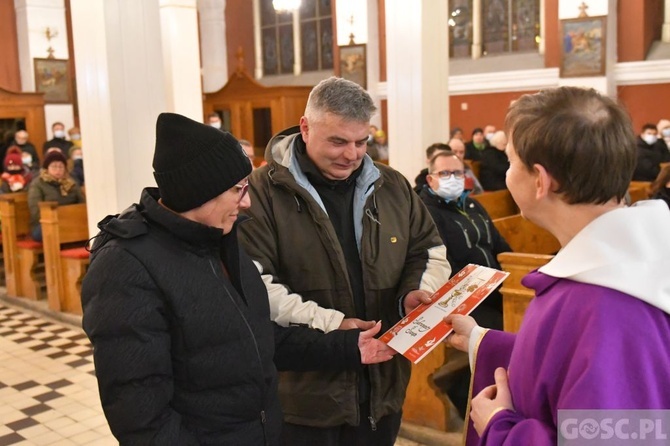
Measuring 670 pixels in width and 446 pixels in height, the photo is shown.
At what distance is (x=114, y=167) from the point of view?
6098 millimetres

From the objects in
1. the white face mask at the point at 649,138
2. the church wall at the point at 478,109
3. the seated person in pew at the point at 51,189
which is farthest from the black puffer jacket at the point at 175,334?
the church wall at the point at 478,109

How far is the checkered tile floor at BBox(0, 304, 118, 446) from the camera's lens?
14.3ft

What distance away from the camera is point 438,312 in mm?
2107

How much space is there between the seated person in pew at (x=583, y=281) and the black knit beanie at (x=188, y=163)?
28.5 inches

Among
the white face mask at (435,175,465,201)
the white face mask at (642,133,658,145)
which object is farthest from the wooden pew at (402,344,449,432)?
the white face mask at (642,133,658,145)

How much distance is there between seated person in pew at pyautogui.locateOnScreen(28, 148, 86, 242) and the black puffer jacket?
20.4 feet

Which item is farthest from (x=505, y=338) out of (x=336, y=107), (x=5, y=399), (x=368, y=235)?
Result: (x=5, y=399)

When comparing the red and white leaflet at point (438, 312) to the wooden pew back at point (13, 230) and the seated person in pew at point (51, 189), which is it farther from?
the wooden pew back at point (13, 230)

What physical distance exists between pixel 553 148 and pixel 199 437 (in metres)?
1.10

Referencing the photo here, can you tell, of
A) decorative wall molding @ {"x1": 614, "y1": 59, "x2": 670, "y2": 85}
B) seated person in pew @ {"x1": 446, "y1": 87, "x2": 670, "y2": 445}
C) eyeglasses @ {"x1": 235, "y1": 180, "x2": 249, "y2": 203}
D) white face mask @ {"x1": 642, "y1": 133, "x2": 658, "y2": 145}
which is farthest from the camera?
decorative wall molding @ {"x1": 614, "y1": 59, "x2": 670, "y2": 85}

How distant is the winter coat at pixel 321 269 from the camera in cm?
220

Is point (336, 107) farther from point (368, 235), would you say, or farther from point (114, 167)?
point (114, 167)

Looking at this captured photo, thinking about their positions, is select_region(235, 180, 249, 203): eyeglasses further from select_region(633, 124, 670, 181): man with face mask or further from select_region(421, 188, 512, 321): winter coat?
select_region(633, 124, 670, 181): man with face mask

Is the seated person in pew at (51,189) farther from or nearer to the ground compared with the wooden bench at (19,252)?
farther from the ground
